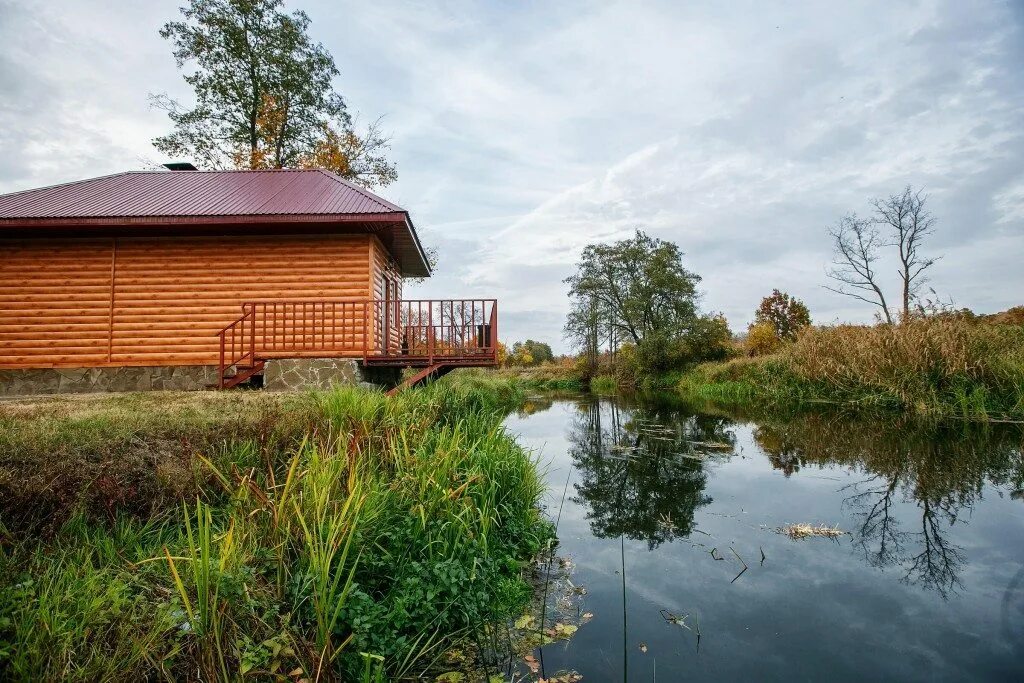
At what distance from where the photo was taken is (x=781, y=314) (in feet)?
97.9

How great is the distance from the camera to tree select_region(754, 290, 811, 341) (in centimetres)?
2908

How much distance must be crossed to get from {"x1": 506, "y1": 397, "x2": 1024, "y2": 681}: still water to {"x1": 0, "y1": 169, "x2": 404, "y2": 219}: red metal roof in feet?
25.6

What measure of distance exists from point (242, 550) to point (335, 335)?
865 cm

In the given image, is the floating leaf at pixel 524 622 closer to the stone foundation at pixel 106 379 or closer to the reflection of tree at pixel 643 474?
the reflection of tree at pixel 643 474

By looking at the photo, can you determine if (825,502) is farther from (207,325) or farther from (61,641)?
(207,325)

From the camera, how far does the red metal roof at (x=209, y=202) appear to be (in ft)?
34.9

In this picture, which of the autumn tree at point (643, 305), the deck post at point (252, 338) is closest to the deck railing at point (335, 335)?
the deck post at point (252, 338)

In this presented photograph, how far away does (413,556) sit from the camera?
3.26 metres

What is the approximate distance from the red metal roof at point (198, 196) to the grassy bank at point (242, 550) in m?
7.01

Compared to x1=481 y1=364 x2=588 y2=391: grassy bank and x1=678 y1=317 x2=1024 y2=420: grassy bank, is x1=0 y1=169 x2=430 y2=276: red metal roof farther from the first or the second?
x1=481 y1=364 x2=588 y2=391: grassy bank

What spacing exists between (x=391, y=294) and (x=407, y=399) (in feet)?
27.0

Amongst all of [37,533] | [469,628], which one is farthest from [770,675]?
[37,533]

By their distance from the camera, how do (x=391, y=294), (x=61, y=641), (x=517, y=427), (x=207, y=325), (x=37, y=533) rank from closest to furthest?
(x=61, y=641)
(x=37, y=533)
(x=207, y=325)
(x=517, y=427)
(x=391, y=294)

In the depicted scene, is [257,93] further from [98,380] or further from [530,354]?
[530,354]
